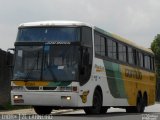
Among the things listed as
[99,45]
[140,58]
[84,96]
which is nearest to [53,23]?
[99,45]

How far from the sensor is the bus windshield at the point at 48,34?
21766 mm

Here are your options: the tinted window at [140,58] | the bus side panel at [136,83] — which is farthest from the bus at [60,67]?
the tinted window at [140,58]

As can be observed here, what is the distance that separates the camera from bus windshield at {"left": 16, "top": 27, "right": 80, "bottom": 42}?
21.8 m

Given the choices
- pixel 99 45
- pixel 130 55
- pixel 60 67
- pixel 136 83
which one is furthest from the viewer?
pixel 136 83

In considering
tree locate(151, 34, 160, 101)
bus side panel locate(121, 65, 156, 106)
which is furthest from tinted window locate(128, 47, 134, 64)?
tree locate(151, 34, 160, 101)

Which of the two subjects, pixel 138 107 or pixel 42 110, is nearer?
pixel 42 110

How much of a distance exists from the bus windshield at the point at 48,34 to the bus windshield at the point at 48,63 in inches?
14.7

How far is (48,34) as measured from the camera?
22047mm

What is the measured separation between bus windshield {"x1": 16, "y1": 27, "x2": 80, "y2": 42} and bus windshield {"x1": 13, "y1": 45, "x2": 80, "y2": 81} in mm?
374

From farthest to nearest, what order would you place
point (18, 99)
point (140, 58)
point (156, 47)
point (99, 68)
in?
point (156, 47) → point (140, 58) → point (99, 68) → point (18, 99)

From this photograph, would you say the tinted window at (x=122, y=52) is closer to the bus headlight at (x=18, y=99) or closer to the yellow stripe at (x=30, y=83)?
the yellow stripe at (x=30, y=83)

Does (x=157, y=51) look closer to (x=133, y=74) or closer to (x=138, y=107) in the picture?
(x=138, y=107)

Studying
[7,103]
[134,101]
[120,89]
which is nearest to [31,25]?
[120,89]

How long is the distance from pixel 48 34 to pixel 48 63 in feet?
4.15
